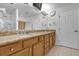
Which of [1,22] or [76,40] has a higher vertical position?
[1,22]

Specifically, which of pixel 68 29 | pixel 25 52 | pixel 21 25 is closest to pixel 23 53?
pixel 25 52

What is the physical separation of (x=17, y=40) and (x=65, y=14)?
762 millimetres

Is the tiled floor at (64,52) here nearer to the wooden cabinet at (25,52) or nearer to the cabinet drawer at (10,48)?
the wooden cabinet at (25,52)

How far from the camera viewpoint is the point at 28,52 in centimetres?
148

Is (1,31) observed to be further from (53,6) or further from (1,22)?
(53,6)

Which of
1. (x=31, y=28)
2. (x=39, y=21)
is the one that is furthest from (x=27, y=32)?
(x=39, y=21)

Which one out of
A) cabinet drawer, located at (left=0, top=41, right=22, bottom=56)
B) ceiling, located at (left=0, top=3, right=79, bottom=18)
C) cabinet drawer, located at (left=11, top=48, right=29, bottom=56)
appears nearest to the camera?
cabinet drawer, located at (left=0, top=41, right=22, bottom=56)

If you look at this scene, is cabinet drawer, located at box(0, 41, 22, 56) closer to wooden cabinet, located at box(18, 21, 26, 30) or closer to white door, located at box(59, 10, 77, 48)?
wooden cabinet, located at box(18, 21, 26, 30)

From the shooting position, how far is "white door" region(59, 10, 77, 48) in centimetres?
158

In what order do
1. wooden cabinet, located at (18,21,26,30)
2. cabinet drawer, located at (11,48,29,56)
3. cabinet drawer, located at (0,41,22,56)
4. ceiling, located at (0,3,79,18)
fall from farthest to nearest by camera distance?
wooden cabinet, located at (18,21,26,30), ceiling, located at (0,3,79,18), cabinet drawer, located at (11,48,29,56), cabinet drawer, located at (0,41,22,56)

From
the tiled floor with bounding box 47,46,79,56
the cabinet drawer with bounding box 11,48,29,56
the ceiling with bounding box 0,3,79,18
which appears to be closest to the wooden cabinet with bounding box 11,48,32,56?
the cabinet drawer with bounding box 11,48,29,56

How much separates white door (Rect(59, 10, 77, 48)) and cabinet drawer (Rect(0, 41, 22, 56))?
643mm

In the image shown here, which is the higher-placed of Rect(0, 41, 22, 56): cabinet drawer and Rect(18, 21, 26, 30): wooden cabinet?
Rect(18, 21, 26, 30): wooden cabinet

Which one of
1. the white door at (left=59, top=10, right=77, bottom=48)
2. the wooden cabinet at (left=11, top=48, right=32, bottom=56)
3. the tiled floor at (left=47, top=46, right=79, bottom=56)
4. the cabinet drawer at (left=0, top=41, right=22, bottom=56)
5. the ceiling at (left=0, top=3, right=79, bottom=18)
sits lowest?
the tiled floor at (left=47, top=46, right=79, bottom=56)
